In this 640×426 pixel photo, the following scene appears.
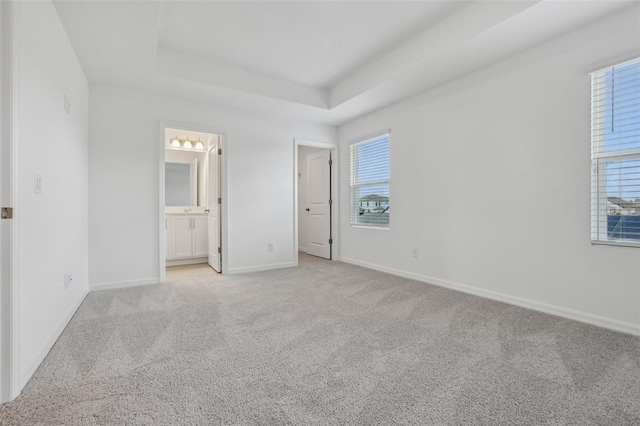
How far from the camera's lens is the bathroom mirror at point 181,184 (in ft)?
17.5

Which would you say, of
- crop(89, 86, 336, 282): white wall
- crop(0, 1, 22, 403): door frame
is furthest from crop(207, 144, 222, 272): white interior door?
crop(0, 1, 22, 403): door frame

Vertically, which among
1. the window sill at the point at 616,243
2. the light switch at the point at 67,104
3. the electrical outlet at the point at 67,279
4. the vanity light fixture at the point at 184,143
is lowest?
the electrical outlet at the point at 67,279

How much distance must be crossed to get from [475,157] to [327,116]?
2.26 metres

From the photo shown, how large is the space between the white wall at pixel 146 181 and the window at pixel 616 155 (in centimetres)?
362

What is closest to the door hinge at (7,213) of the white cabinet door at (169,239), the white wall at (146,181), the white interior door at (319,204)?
the white wall at (146,181)

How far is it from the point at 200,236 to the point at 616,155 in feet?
17.3

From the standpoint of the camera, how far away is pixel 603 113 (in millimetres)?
2334

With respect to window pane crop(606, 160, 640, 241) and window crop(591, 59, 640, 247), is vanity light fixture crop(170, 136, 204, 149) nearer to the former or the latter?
window crop(591, 59, 640, 247)

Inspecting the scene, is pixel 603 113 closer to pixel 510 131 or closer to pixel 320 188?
pixel 510 131

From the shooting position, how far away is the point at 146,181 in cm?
365

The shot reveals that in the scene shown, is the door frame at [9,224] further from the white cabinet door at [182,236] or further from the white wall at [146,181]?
the white cabinet door at [182,236]

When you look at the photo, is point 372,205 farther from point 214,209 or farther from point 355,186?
point 214,209

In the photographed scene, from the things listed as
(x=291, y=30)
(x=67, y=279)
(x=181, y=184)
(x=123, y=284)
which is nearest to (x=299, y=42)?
(x=291, y=30)

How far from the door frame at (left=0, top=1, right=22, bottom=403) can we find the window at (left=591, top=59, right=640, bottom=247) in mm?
3790
